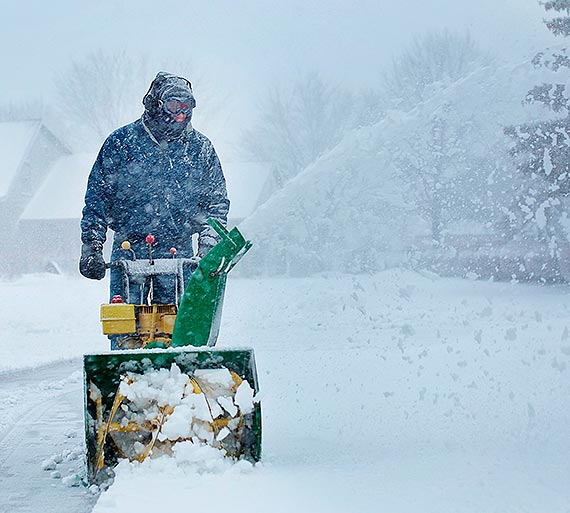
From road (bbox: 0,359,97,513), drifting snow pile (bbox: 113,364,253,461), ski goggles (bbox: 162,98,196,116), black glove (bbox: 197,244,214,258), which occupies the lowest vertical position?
road (bbox: 0,359,97,513)

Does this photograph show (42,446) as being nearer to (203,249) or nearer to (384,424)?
(203,249)

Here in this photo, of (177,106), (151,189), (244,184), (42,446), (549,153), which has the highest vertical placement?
(244,184)

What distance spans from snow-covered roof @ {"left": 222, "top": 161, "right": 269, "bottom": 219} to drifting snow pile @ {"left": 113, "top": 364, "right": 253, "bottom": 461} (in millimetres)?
36429

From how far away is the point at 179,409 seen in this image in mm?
4145

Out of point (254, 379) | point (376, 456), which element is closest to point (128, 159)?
point (254, 379)

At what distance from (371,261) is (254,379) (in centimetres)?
1652

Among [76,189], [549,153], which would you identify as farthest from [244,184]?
[549,153]

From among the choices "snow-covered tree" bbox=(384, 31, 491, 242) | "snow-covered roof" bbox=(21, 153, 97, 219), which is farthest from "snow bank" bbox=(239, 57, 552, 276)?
"snow-covered roof" bbox=(21, 153, 97, 219)

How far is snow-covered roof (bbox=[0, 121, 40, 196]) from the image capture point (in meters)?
40.9

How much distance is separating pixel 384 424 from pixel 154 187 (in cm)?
211

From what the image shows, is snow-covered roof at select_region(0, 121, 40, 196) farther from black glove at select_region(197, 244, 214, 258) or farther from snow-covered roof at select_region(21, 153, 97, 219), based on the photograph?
black glove at select_region(197, 244, 214, 258)

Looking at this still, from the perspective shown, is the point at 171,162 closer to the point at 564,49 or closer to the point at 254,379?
the point at 254,379

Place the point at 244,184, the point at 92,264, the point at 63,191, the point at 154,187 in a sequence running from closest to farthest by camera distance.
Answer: the point at 92,264, the point at 154,187, the point at 63,191, the point at 244,184

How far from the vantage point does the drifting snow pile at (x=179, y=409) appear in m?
4.15
